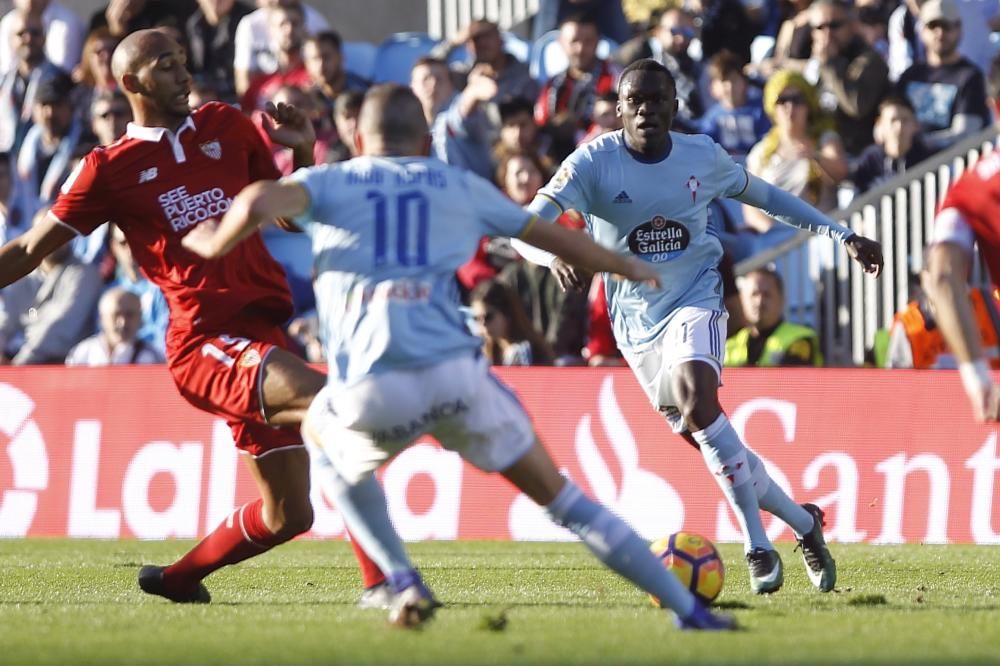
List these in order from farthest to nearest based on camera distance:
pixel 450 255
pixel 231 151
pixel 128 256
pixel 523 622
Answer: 1. pixel 128 256
2. pixel 231 151
3. pixel 523 622
4. pixel 450 255

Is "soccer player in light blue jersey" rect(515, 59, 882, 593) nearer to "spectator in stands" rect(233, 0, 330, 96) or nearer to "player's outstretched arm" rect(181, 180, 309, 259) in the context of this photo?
"player's outstretched arm" rect(181, 180, 309, 259)

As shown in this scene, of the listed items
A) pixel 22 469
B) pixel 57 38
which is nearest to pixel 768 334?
pixel 22 469

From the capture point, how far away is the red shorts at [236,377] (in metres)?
7.92

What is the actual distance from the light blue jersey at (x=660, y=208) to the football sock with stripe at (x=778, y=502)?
86 cm

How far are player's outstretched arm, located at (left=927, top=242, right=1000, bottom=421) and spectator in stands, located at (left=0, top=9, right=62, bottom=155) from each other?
13113 mm

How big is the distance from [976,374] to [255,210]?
2.63 metres

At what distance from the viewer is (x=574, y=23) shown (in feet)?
54.9

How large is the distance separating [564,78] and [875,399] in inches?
208

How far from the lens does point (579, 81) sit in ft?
54.7

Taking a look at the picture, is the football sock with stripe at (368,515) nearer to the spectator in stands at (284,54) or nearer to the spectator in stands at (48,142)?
the spectator in stands at (284,54)

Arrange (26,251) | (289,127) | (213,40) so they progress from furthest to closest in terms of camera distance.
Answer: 1. (213,40)
2. (289,127)
3. (26,251)

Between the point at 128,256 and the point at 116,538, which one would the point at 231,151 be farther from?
the point at 128,256

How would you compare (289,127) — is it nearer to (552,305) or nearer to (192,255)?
(192,255)

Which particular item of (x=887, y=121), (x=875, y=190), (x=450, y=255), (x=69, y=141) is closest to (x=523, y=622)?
(x=450, y=255)
